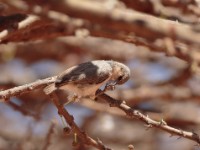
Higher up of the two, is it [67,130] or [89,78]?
[89,78]

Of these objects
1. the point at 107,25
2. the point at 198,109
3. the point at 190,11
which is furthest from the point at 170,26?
the point at 198,109

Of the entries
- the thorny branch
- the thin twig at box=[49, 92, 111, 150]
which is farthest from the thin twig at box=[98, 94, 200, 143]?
the thin twig at box=[49, 92, 111, 150]

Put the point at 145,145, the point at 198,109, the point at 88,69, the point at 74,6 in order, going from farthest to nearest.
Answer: the point at 145,145 < the point at 198,109 < the point at 88,69 < the point at 74,6

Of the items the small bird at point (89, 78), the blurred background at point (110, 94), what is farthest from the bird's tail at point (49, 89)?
the blurred background at point (110, 94)

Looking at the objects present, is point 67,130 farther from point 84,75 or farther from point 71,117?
point 84,75

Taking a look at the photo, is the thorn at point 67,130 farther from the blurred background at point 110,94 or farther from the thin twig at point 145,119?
the blurred background at point 110,94

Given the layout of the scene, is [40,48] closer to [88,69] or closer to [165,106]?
[165,106]

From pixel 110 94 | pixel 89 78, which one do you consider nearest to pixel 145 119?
pixel 89 78
